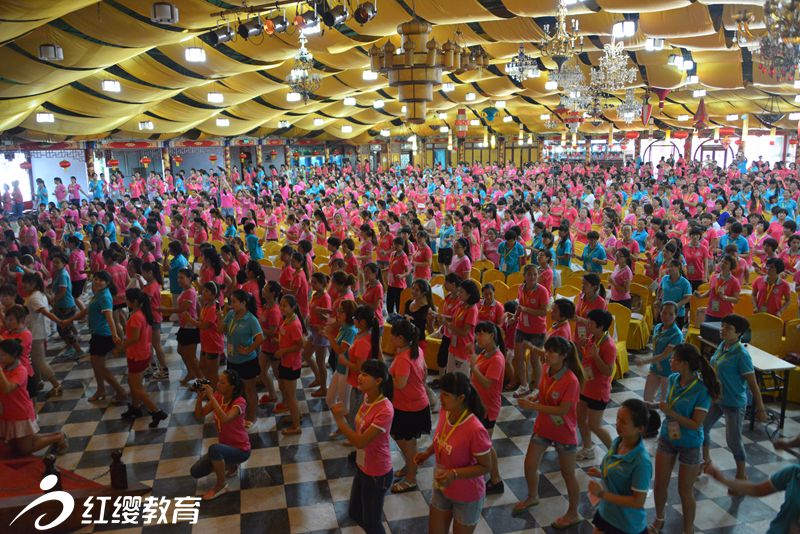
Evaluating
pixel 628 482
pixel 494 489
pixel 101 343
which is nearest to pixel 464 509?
pixel 628 482

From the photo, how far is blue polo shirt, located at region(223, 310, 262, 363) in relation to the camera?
563cm

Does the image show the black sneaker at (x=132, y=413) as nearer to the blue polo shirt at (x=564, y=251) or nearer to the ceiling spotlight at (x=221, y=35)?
the blue polo shirt at (x=564, y=251)

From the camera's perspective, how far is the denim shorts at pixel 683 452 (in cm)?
397

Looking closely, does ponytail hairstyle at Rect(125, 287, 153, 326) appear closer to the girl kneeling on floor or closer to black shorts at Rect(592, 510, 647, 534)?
the girl kneeling on floor

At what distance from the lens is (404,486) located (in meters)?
4.91

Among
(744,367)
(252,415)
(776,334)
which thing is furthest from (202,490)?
(776,334)

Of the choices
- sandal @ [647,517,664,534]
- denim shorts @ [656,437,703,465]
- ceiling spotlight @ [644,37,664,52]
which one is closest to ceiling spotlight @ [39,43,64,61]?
denim shorts @ [656,437,703,465]

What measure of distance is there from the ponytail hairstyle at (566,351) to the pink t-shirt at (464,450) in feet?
2.99

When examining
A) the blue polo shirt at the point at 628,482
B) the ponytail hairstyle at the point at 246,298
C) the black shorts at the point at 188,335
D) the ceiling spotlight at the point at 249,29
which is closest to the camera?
the blue polo shirt at the point at 628,482

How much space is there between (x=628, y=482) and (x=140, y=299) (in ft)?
15.0

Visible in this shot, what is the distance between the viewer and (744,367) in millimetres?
4531

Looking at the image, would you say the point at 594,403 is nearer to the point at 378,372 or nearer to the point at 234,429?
the point at 378,372

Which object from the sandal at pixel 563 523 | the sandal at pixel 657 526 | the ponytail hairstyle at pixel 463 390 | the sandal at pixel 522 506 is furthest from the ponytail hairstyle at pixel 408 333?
the sandal at pixel 657 526

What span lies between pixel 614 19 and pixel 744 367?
12.3 meters
